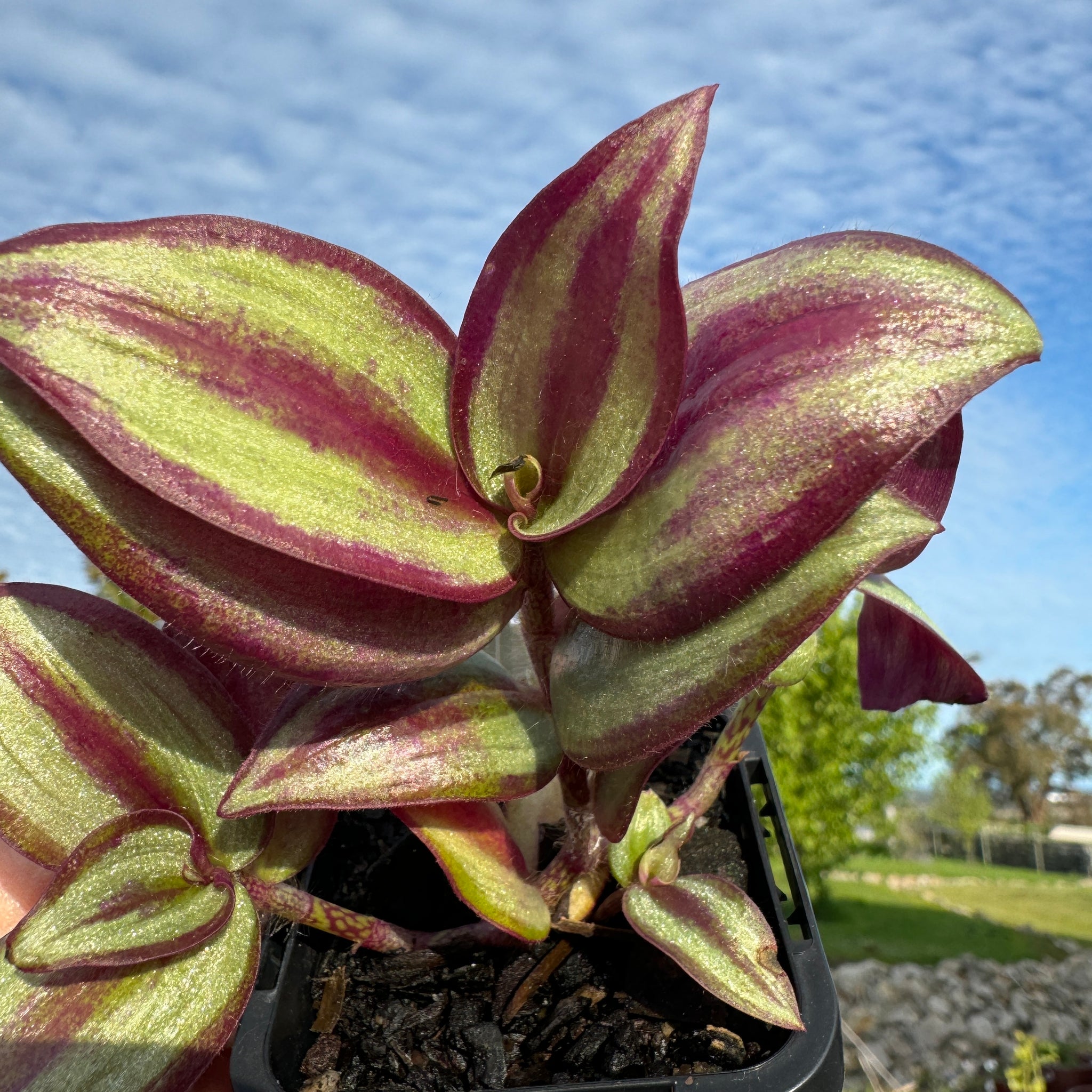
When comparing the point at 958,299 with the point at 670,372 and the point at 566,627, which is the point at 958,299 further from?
the point at 566,627

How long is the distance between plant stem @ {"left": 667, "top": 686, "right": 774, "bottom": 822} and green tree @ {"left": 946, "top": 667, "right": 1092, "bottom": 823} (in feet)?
56.5

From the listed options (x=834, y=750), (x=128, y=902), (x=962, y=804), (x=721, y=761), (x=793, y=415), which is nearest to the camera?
(x=793, y=415)

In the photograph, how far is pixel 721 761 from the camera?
0.59 meters

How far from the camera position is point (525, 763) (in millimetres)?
430

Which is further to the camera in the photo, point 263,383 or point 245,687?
point 245,687

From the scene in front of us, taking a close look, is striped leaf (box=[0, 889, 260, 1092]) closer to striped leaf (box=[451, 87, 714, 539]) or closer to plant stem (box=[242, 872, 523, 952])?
plant stem (box=[242, 872, 523, 952])

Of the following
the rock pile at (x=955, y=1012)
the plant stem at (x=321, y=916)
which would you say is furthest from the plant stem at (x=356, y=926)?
the rock pile at (x=955, y=1012)

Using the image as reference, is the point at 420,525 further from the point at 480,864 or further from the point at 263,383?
the point at 480,864

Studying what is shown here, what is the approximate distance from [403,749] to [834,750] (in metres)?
4.51

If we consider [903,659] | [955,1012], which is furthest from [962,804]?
[903,659]

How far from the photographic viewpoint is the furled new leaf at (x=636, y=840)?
516 millimetres

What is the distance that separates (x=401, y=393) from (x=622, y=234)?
12 centimetres

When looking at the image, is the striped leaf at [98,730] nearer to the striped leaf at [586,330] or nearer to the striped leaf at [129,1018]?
the striped leaf at [129,1018]

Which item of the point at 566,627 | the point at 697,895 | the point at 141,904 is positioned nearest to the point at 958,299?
the point at 566,627
